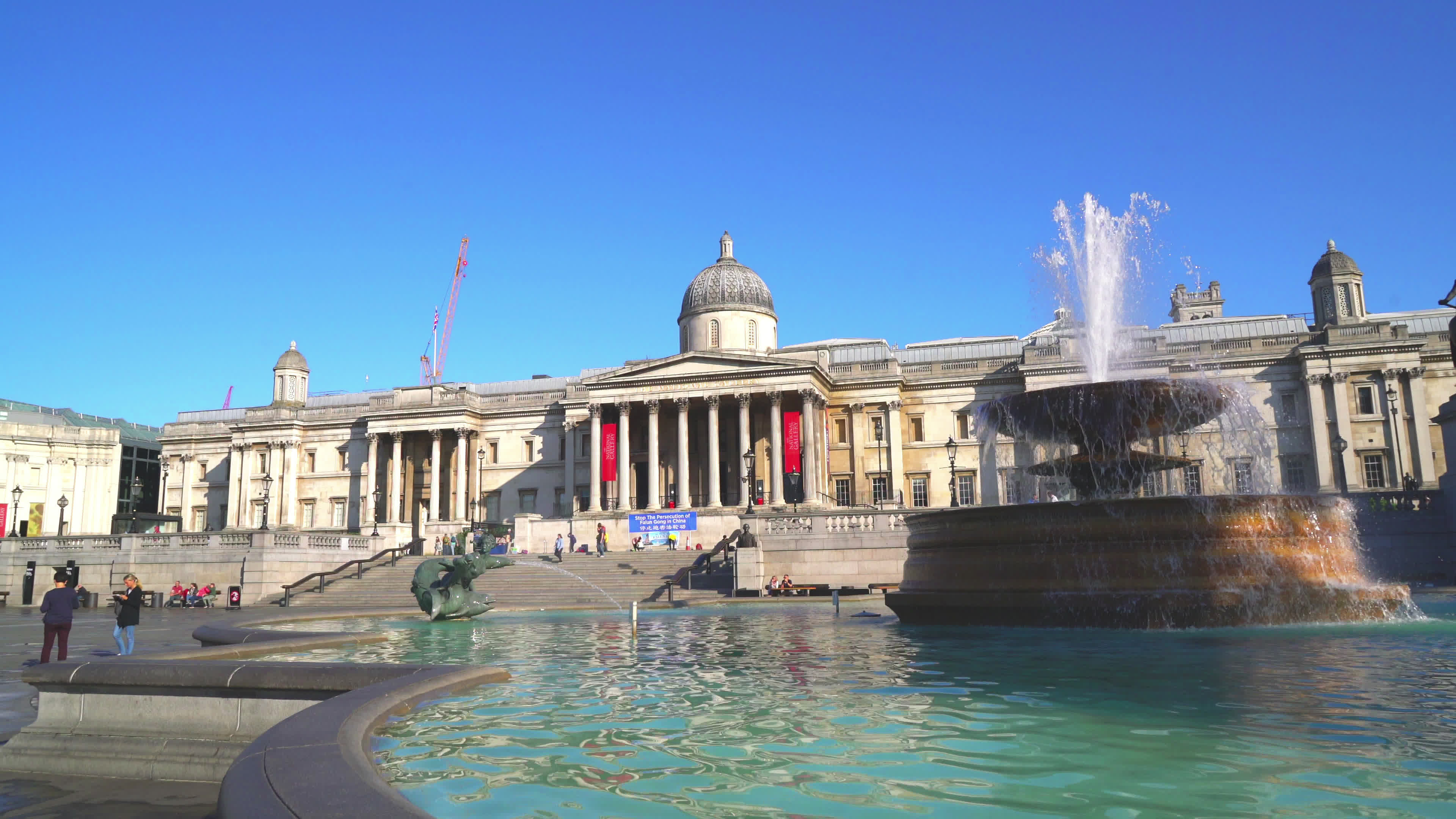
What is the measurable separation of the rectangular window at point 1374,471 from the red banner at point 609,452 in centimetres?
3889

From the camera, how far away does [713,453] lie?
54562mm

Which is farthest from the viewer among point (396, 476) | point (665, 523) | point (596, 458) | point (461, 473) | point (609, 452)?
point (461, 473)

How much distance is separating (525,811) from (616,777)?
31.2 inches

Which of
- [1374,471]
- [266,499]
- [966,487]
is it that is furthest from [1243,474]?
[266,499]

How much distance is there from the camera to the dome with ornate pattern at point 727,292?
61.3 metres

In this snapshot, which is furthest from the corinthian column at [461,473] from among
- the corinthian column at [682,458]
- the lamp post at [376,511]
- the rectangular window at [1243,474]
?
the rectangular window at [1243,474]

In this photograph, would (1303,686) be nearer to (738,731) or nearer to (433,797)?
(738,731)

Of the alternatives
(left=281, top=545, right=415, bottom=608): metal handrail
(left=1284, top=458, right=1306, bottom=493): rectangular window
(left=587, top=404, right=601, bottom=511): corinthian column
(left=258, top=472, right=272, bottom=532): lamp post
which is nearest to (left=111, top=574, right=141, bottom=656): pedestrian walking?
(left=281, top=545, right=415, bottom=608): metal handrail

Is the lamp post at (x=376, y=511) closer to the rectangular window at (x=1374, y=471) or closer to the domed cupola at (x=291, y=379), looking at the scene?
the domed cupola at (x=291, y=379)

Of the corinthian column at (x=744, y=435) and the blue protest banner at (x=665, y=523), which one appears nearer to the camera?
the blue protest banner at (x=665, y=523)

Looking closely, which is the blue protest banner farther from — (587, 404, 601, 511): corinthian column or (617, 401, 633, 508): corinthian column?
(587, 404, 601, 511): corinthian column

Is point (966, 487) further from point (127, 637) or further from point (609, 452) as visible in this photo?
point (127, 637)

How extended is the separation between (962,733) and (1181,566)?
344 inches

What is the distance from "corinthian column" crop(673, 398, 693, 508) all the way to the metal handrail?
14586 mm
